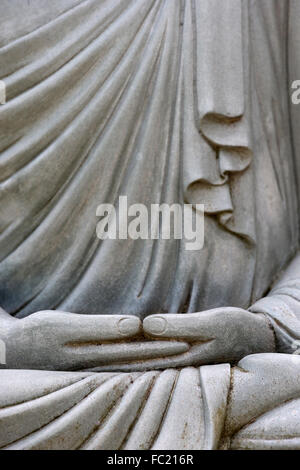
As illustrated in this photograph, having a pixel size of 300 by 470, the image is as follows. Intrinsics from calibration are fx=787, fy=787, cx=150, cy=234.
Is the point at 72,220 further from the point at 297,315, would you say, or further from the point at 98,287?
the point at 297,315

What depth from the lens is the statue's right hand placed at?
169cm

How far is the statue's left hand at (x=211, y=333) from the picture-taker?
1714 millimetres

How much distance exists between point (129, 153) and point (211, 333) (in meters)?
0.53

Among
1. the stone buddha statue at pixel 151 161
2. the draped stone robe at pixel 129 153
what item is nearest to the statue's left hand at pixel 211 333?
the stone buddha statue at pixel 151 161

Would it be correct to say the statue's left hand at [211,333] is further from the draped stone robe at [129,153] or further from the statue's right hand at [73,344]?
the draped stone robe at [129,153]

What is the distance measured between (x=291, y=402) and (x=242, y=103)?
2.54 feet

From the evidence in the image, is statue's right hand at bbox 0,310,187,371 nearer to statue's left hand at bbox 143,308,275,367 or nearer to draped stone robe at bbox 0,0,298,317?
statue's left hand at bbox 143,308,275,367

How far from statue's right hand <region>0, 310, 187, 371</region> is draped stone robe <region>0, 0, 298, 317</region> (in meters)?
0.21

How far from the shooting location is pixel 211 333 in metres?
1.73

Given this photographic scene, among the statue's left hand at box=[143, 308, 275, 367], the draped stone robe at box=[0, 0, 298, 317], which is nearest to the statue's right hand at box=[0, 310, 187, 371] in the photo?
the statue's left hand at box=[143, 308, 275, 367]

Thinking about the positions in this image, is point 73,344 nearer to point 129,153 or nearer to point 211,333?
point 211,333

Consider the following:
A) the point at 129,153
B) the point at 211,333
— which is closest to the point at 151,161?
the point at 129,153

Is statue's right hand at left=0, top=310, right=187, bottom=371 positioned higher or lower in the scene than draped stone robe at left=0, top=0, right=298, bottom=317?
lower

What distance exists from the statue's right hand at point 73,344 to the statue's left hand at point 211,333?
0.9 inches
